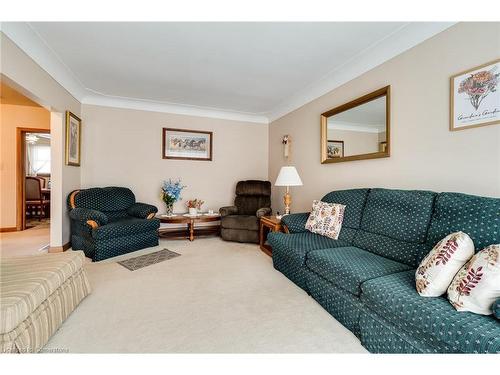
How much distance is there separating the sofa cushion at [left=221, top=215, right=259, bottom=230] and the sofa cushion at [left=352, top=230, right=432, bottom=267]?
189 centimetres

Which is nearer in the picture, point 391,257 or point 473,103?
point 473,103

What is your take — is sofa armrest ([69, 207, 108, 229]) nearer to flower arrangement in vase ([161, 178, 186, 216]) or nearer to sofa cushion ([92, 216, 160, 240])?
sofa cushion ([92, 216, 160, 240])

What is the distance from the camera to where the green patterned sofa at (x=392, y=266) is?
1141 mm

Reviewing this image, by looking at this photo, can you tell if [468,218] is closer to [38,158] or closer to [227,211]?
[227,211]

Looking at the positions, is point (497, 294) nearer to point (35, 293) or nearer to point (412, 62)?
point (412, 62)

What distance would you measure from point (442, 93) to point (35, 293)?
322cm

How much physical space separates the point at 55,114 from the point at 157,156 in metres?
1.55

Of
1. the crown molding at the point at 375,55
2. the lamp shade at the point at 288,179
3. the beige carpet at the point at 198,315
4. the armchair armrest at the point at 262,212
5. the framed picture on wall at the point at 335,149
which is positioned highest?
the crown molding at the point at 375,55

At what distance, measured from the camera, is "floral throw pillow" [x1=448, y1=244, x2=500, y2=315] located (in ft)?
3.59

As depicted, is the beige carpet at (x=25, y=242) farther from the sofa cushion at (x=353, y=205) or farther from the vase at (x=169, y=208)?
the sofa cushion at (x=353, y=205)

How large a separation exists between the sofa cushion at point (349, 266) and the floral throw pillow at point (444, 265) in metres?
0.34

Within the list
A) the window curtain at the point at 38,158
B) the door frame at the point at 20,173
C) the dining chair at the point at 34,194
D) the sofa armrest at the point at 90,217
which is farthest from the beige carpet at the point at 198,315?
the window curtain at the point at 38,158

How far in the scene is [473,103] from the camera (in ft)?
5.80
